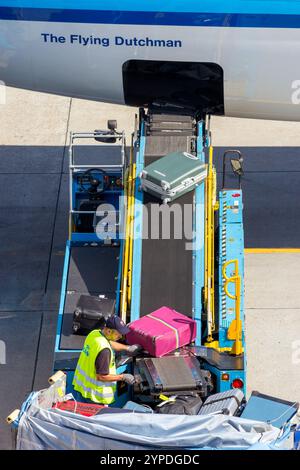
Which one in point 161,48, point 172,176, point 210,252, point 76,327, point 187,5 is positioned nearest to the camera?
point 76,327

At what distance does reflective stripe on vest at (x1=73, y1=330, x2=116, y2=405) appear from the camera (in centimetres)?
1041

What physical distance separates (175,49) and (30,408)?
19.4ft

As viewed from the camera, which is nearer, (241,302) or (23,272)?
(241,302)

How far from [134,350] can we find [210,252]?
6.04 feet

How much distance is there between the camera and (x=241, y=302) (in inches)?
453

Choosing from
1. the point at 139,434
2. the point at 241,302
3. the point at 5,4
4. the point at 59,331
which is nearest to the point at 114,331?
the point at 59,331

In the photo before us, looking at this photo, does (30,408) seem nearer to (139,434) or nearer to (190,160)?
(139,434)

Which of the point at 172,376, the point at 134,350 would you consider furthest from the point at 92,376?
the point at 172,376

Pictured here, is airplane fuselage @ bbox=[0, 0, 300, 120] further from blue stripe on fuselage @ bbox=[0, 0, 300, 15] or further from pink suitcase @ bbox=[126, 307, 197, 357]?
pink suitcase @ bbox=[126, 307, 197, 357]

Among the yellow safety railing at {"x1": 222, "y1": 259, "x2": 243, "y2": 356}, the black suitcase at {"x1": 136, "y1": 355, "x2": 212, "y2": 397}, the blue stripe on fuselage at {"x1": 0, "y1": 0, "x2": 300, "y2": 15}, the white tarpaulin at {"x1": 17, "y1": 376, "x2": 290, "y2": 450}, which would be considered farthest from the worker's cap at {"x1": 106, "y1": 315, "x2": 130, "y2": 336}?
the blue stripe on fuselage at {"x1": 0, "y1": 0, "x2": 300, "y2": 15}

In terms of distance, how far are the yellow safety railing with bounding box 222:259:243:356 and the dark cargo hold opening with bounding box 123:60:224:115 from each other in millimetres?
2821

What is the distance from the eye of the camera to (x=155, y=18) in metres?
13.0

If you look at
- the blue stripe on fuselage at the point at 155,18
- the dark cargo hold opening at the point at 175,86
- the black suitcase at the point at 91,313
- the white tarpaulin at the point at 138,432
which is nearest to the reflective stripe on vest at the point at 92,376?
the black suitcase at the point at 91,313

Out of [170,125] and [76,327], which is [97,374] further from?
[170,125]
